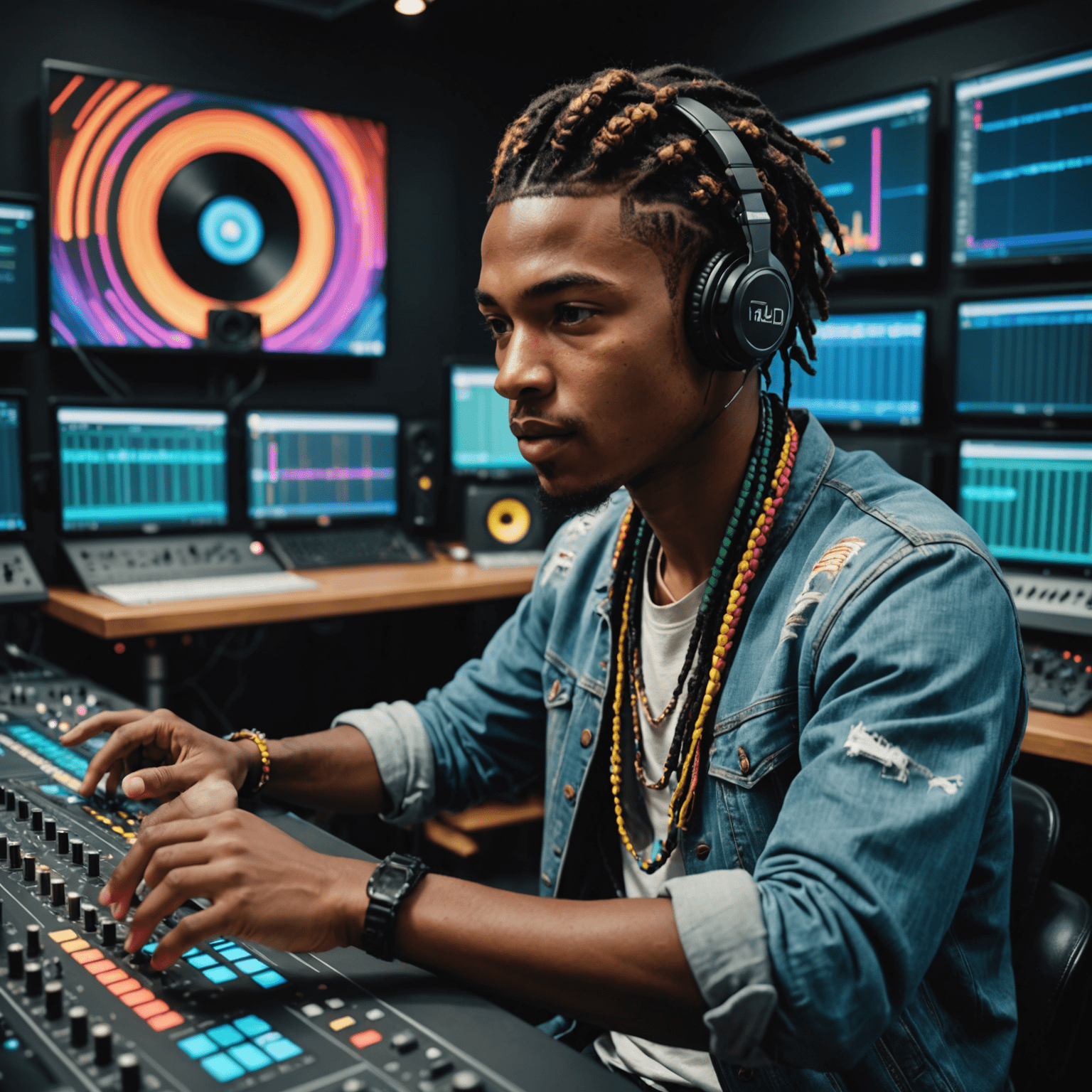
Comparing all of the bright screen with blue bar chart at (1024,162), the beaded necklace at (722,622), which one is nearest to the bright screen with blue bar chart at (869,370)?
the bright screen with blue bar chart at (1024,162)

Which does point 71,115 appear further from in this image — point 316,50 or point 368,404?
point 368,404

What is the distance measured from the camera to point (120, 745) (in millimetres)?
1063

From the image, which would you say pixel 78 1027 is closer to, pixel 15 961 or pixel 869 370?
pixel 15 961

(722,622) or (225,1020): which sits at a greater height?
(722,622)

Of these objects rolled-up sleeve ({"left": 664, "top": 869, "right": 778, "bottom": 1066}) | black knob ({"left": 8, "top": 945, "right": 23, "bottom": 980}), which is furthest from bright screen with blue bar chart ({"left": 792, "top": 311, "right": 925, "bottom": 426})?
black knob ({"left": 8, "top": 945, "right": 23, "bottom": 980})

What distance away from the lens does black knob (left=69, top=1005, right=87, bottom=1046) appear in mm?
662

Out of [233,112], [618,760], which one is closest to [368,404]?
[233,112]

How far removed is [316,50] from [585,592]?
255 centimetres

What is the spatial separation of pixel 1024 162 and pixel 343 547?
196 centimetres

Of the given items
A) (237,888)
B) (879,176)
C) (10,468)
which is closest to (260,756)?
(237,888)

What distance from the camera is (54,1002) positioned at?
698 millimetres

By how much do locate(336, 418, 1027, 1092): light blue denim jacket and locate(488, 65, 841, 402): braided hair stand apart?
0.80 ft

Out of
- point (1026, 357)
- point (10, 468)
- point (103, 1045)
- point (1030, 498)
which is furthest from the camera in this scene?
point (10, 468)

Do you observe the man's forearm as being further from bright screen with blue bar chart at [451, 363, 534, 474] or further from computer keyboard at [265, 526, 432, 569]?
bright screen with blue bar chart at [451, 363, 534, 474]
